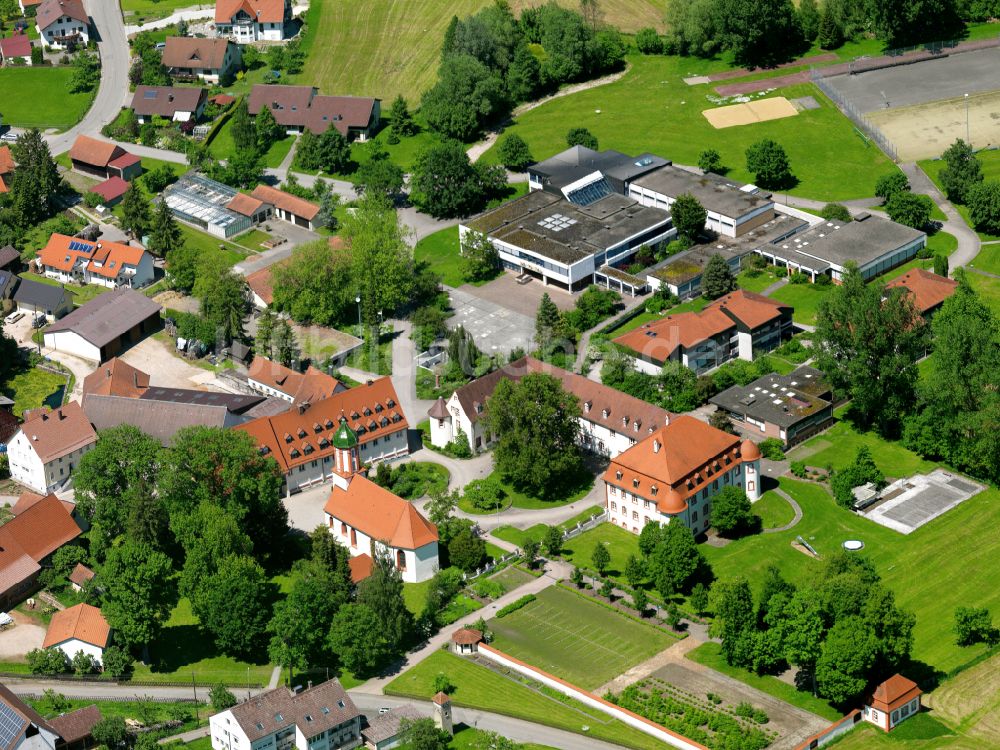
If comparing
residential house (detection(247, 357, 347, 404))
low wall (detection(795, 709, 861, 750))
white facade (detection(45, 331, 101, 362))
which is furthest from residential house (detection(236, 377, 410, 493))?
low wall (detection(795, 709, 861, 750))

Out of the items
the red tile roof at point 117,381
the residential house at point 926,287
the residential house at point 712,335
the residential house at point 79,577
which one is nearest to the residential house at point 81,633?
the residential house at point 79,577

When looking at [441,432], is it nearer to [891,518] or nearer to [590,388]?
[590,388]

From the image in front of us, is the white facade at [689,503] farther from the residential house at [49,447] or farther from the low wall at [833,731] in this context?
the residential house at [49,447]

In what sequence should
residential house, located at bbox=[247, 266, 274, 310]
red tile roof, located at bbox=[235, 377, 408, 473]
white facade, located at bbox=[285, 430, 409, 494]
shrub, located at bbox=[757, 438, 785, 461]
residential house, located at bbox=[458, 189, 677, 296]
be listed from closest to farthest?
red tile roof, located at bbox=[235, 377, 408, 473] < white facade, located at bbox=[285, 430, 409, 494] < shrub, located at bbox=[757, 438, 785, 461] < residential house, located at bbox=[247, 266, 274, 310] < residential house, located at bbox=[458, 189, 677, 296]

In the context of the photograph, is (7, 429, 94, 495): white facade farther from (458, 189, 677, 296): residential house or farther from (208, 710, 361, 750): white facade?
(458, 189, 677, 296): residential house

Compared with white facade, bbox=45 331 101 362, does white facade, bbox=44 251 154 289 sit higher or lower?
higher

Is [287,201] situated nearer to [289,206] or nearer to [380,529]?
[289,206]

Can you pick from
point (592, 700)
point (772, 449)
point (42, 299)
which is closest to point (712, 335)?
point (772, 449)
